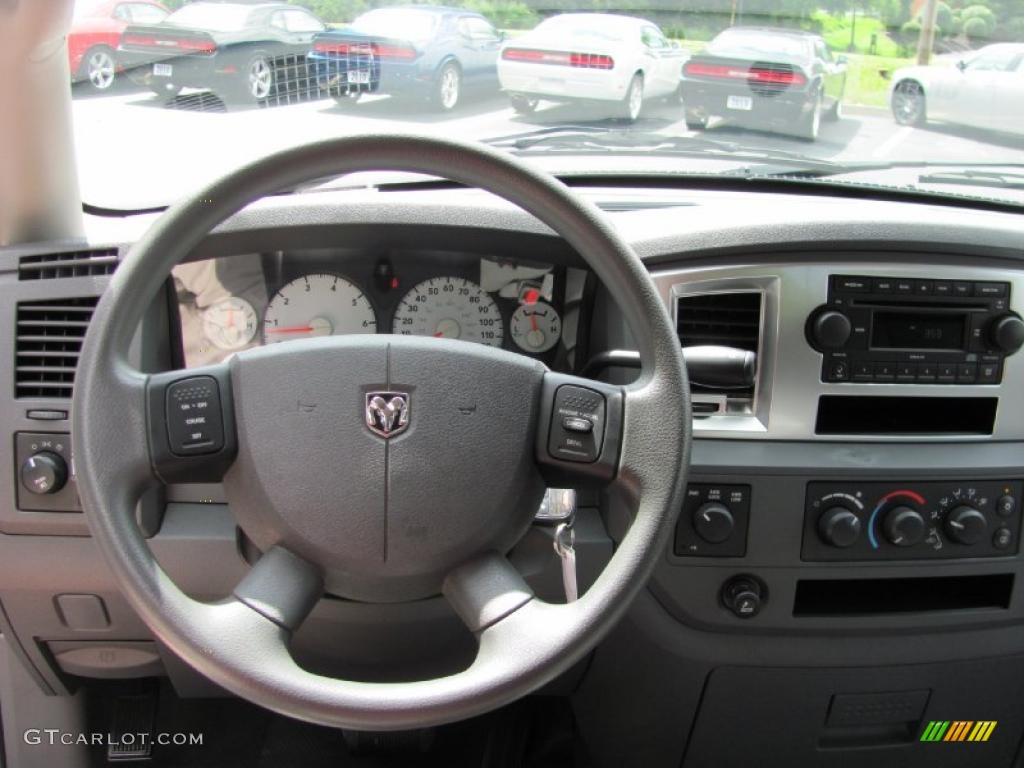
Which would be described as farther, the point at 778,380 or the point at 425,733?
the point at 425,733

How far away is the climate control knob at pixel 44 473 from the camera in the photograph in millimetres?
1763

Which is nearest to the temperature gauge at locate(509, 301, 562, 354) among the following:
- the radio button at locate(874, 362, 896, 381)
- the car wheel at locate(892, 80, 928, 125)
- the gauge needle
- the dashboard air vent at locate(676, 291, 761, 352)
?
the dashboard air vent at locate(676, 291, 761, 352)

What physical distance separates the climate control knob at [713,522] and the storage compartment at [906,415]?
10.2 inches

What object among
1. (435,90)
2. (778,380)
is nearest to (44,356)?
(435,90)

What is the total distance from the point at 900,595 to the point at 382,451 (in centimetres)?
128

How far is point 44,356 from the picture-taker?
1789mm

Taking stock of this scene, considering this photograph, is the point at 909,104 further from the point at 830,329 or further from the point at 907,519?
the point at 907,519

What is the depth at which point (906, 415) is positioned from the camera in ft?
6.61

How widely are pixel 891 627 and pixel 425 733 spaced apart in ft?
3.83

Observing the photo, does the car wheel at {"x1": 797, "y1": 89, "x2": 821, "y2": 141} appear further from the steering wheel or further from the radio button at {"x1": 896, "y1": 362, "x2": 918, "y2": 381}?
the steering wheel

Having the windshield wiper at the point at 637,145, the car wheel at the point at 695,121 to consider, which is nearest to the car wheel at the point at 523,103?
the windshield wiper at the point at 637,145

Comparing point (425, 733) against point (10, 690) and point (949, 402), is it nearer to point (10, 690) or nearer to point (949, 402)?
point (10, 690)

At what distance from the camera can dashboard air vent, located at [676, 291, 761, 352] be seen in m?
1.91

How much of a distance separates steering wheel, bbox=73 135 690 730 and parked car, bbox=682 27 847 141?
1.34 metres
